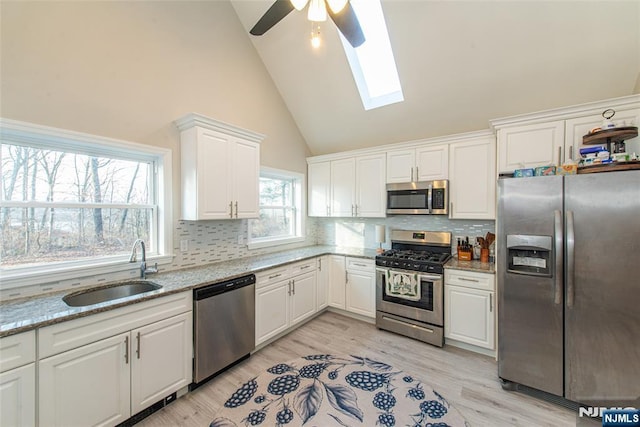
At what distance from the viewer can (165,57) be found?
2594 mm

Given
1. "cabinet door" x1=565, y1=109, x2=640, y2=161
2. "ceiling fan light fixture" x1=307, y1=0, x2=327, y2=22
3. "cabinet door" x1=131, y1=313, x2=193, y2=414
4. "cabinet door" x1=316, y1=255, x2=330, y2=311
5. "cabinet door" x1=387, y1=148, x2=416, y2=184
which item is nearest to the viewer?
"ceiling fan light fixture" x1=307, y1=0, x2=327, y2=22

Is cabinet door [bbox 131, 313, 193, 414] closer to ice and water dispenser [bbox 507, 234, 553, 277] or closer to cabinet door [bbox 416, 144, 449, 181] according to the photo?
ice and water dispenser [bbox 507, 234, 553, 277]

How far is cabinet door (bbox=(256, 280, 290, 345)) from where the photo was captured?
2.82 metres

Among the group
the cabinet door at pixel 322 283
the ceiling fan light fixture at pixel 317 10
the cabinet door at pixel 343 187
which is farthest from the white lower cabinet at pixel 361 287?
the ceiling fan light fixture at pixel 317 10

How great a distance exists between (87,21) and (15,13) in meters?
0.41

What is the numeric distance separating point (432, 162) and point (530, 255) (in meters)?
1.57

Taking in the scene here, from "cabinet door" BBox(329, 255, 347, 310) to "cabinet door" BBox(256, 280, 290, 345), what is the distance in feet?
2.97

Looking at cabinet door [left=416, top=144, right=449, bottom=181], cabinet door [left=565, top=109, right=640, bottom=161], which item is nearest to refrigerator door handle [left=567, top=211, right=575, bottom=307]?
cabinet door [left=565, top=109, right=640, bottom=161]

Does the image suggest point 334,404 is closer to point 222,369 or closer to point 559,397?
point 222,369

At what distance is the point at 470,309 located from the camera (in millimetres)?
2822

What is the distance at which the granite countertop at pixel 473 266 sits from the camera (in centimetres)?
276

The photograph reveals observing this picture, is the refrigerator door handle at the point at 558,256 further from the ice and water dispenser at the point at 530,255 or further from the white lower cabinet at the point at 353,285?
the white lower cabinet at the point at 353,285

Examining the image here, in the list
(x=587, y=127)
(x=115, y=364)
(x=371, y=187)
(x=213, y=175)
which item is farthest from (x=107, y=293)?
(x=587, y=127)

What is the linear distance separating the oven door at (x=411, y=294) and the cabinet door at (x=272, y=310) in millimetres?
1208
